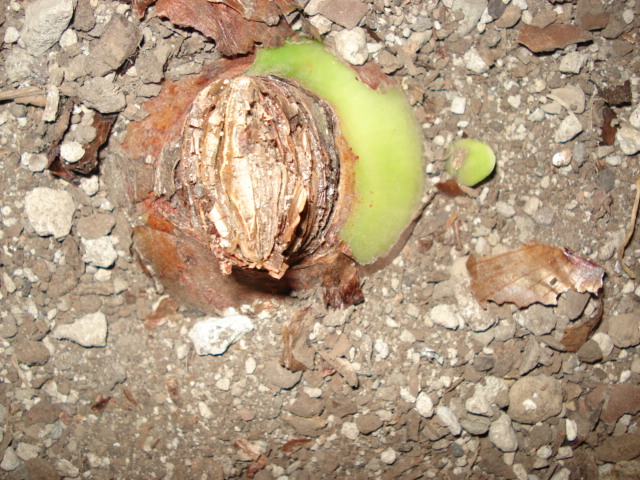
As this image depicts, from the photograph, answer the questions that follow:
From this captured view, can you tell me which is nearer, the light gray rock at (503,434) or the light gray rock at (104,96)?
the light gray rock at (104,96)

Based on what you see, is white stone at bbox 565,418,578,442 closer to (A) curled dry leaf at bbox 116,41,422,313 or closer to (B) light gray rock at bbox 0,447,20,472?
(A) curled dry leaf at bbox 116,41,422,313

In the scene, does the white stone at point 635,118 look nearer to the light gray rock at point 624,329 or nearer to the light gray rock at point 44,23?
the light gray rock at point 624,329

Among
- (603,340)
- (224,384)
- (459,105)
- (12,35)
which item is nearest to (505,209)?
(459,105)

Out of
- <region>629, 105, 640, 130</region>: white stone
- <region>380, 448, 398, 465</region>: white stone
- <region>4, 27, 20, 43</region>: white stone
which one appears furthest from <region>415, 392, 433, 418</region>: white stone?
<region>4, 27, 20, 43</region>: white stone

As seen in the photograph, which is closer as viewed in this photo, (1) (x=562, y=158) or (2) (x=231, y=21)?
(2) (x=231, y=21)

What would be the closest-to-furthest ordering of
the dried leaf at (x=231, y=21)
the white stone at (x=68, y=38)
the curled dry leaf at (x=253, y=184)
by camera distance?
the curled dry leaf at (x=253, y=184) < the dried leaf at (x=231, y=21) < the white stone at (x=68, y=38)

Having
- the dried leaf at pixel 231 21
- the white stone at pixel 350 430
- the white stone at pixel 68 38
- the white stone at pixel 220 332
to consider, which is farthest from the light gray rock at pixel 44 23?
the white stone at pixel 350 430

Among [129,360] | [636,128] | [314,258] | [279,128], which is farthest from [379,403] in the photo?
[636,128]

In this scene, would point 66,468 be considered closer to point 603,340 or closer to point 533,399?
point 533,399
